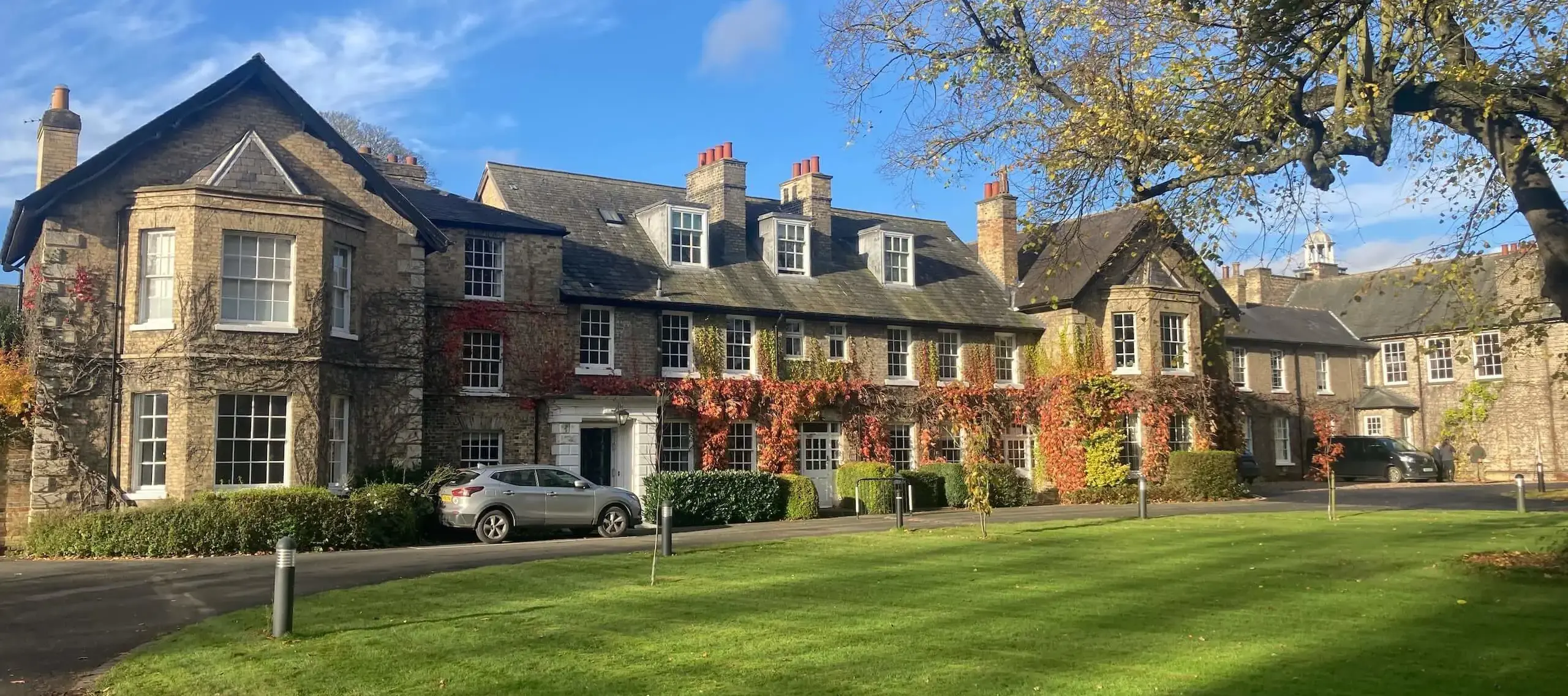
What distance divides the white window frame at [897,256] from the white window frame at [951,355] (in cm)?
204

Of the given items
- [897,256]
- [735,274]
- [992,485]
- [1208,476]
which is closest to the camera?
[992,485]

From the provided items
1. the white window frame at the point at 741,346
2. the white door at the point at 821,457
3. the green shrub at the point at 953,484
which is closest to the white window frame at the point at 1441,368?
the green shrub at the point at 953,484

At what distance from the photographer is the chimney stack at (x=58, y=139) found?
2264 cm

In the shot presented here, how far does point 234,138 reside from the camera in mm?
22438

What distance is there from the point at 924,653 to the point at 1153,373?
27.0 metres

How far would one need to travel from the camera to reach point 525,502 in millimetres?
20969

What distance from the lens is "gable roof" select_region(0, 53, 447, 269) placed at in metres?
20.9

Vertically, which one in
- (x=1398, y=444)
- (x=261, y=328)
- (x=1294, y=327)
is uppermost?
(x=1294, y=327)

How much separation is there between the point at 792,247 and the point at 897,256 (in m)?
3.64

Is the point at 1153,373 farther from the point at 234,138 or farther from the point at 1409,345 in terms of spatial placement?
the point at 234,138

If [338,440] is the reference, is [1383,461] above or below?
below

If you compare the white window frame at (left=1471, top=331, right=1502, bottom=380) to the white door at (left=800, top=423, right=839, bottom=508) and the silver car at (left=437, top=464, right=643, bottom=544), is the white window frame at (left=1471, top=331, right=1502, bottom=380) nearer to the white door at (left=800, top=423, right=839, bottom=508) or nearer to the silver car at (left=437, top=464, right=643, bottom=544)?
the white door at (left=800, top=423, right=839, bottom=508)

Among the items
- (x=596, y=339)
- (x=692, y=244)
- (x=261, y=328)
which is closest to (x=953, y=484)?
(x=692, y=244)

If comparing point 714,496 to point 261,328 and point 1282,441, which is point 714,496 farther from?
point 1282,441
